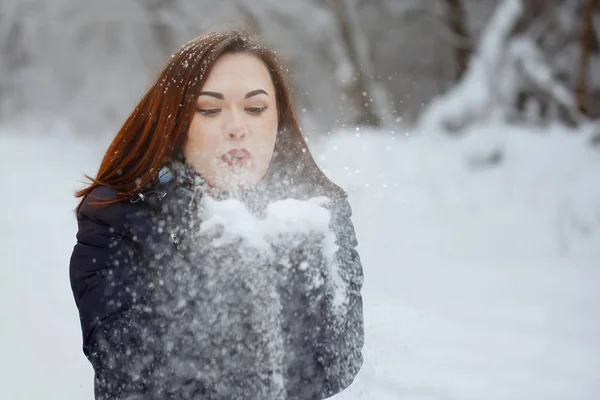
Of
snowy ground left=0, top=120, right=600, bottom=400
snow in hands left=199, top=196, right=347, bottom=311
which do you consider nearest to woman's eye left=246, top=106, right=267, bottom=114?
snow in hands left=199, top=196, right=347, bottom=311

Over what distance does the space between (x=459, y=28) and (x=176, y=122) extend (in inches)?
345

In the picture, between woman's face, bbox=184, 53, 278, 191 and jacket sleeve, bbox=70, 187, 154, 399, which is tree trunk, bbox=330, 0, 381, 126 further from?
jacket sleeve, bbox=70, 187, 154, 399

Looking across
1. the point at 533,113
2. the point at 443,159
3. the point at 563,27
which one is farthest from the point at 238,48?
the point at 563,27

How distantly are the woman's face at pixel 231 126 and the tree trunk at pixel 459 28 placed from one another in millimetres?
8327

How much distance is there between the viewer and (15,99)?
49.2 feet

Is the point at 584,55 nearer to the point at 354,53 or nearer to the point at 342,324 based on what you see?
the point at 354,53

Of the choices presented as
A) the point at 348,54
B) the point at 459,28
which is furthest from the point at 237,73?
the point at 459,28

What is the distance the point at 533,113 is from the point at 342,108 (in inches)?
115

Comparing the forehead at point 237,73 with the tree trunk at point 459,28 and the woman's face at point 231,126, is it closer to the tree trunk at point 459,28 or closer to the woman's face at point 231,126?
the woman's face at point 231,126

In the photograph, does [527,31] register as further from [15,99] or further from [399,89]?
[15,99]

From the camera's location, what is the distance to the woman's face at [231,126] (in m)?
1.75

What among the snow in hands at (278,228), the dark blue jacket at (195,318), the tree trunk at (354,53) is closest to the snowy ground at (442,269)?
the tree trunk at (354,53)

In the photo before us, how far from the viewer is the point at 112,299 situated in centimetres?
167

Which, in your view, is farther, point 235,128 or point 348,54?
point 348,54
